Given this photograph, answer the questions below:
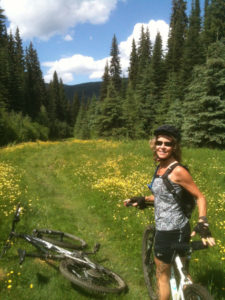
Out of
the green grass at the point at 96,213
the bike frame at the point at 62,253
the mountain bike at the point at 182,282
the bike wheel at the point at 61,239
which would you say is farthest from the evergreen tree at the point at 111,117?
the mountain bike at the point at 182,282

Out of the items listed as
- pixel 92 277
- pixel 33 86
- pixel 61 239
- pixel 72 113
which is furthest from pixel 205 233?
pixel 72 113

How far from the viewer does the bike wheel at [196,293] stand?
2.43m

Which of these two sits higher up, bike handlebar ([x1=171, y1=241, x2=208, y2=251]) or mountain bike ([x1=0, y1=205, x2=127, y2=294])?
bike handlebar ([x1=171, y1=241, x2=208, y2=251])

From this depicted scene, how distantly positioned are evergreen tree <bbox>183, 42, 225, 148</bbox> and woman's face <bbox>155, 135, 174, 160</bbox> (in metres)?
15.5

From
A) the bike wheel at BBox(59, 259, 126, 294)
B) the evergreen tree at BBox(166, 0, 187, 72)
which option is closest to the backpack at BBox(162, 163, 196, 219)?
the bike wheel at BBox(59, 259, 126, 294)

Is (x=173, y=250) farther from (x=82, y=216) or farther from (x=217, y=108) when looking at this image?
(x=217, y=108)

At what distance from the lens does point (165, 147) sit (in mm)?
3297

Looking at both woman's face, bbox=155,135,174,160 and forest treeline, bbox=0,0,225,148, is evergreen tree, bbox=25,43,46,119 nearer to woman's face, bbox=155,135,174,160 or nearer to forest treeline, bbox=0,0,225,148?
forest treeline, bbox=0,0,225,148

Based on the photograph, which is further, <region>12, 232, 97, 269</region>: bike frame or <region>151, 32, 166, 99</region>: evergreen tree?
<region>151, 32, 166, 99</region>: evergreen tree

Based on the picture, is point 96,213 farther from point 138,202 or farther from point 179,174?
point 179,174

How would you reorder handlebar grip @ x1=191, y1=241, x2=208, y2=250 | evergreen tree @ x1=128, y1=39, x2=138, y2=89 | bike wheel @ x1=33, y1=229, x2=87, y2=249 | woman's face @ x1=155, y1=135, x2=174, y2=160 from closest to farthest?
handlebar grip @ x1=191, y1=241, x2=208, y2=250 < woman's face @ x1=155, y1=135, x2=174, y2=160 < bike wheel @ x1=33, y1=229, x2=87, y2=249 < evergreen tree @ x1=128, y1=39, x2=138, y2=89

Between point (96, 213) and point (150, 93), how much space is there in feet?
131

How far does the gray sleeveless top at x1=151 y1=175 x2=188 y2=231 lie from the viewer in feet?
10.3

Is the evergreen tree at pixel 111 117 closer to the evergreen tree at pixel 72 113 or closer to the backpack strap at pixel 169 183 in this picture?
the backpack strap at pixel 169 183
